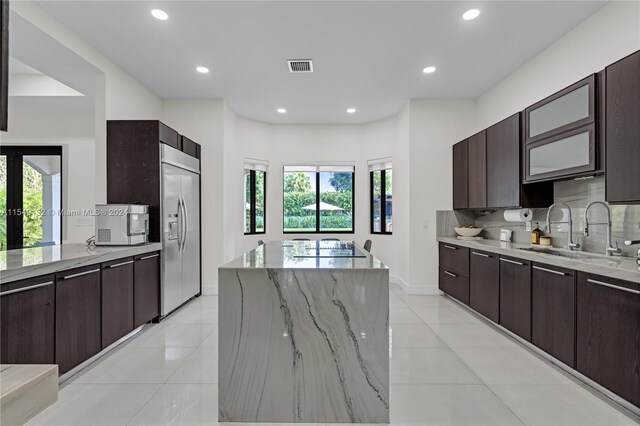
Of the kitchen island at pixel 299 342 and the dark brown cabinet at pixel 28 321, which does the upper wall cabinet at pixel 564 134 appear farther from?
the dark brown cabinet at pixel 28 321

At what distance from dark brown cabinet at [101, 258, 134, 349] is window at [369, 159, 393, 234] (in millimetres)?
4546

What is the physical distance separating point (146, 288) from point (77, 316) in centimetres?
109

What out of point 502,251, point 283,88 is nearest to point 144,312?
point 283,88

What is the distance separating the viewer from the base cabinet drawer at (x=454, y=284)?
4.46 meters

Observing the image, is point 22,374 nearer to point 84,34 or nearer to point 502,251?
A: point 502,251

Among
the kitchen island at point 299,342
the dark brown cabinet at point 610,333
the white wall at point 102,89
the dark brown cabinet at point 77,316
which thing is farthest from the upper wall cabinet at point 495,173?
the white wall at point 102,89

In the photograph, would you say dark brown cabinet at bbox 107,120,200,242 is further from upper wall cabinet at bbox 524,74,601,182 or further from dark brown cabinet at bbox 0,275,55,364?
upper wall cabinet at bbox 524,74,601,182

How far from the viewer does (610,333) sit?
2.23m

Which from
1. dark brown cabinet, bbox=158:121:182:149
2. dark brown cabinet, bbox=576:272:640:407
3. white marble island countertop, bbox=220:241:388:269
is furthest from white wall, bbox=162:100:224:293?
dark brown cabinet, bbox=576:272:640:407

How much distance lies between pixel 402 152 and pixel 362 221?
1.67 m

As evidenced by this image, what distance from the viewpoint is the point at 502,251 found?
3.53 m

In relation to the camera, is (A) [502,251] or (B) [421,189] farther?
(B) [421,189]

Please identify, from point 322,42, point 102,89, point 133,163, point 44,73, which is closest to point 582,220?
point 322,42

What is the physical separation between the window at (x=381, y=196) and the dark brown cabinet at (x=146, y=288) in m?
4.13
